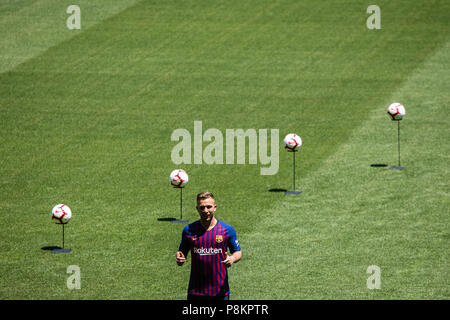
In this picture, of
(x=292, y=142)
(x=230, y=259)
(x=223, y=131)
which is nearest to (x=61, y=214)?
(x=230, y=259)

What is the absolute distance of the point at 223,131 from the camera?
25.6 meters

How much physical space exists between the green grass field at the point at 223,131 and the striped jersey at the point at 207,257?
3883 millimetres

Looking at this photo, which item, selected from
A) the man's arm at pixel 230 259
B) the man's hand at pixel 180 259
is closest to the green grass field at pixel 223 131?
the man's arm at pixel 230 259

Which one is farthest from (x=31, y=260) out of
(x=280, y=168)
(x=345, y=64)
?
(x=345, y=64)

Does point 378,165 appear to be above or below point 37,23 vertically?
below

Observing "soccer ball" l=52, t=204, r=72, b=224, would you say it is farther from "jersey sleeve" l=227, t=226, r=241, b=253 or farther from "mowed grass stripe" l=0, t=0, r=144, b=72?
"mowed grass stripe" l=0, t=0, r=144, b=72

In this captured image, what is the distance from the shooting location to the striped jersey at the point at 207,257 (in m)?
11.0

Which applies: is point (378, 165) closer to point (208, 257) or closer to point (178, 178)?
point (178, 178)

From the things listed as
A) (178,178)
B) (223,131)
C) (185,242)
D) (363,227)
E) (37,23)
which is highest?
(37,23)

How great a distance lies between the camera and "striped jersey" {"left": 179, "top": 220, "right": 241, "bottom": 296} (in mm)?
11016

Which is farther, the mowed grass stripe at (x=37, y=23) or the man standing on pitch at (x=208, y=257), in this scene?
the mowed grass stripe at (x=37, y=23)

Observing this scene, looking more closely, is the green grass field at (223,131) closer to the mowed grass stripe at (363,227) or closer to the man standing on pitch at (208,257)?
the mowed grass stripe at (363,227)

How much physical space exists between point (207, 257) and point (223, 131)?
14757 millimetres

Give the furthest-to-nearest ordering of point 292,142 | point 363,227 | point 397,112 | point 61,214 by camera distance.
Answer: point 397,112 < point 292,142 < point 363,227 < point 61,214
